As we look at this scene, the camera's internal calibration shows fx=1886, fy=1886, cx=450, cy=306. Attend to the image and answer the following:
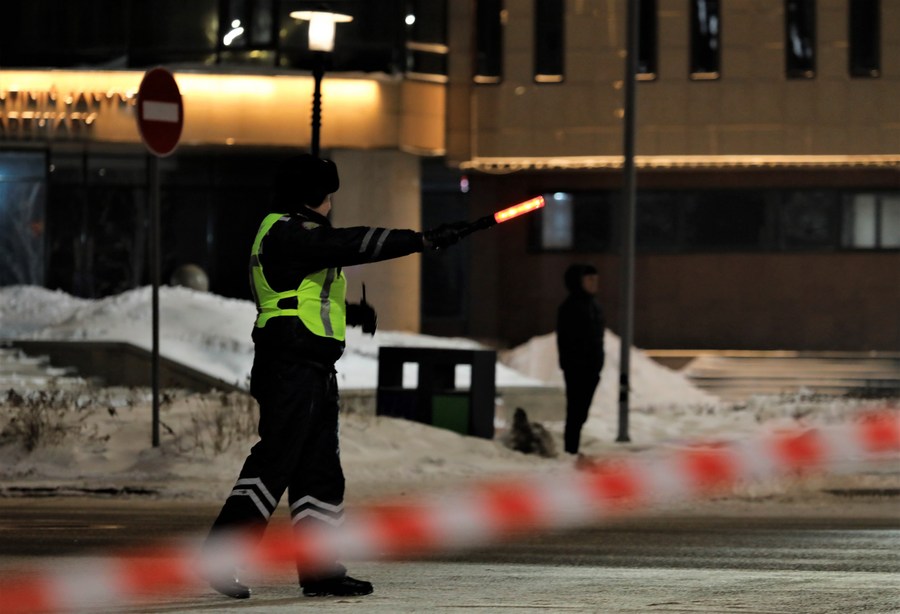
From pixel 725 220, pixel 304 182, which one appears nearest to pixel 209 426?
pixel 304 182

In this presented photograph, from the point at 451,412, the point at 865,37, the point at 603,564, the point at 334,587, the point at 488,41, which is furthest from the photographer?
the point at 488,41

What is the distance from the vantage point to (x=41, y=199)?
105 feet

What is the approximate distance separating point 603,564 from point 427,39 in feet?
75.0

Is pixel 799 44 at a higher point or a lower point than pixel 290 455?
higher

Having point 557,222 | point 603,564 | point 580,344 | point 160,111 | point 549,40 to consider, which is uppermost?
point 549,40

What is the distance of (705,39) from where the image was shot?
3186 centimetres

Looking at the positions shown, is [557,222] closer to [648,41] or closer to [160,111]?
[648,41]

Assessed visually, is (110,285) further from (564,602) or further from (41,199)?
(564,602)

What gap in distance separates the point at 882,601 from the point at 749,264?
24921 millimetres

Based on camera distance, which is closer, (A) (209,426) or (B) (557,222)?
(A) (209,426)

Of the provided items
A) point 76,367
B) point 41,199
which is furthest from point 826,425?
point 41,199

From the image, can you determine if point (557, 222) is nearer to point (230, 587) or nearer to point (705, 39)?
point (705, 39)

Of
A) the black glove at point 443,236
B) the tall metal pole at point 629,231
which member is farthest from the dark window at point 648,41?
the black glove at point 443,236

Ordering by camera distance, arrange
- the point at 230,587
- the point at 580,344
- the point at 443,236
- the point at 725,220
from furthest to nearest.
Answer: the point at 725,220
the point at 580,344
the point at 230,587
the point at 443,236
